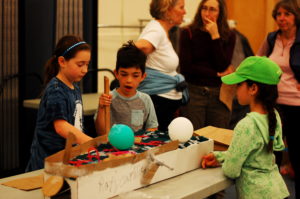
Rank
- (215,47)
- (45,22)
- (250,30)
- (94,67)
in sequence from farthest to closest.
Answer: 1. (250,30)
2. (94,67)
3. (45,22)
4. (215,47)

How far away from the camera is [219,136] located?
79.4 inches

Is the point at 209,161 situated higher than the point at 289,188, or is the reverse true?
the point at 209,161

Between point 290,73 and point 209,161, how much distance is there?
144cm

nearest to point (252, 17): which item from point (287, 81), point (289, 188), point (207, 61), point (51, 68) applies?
point (289, 188)

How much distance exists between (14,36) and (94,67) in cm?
78

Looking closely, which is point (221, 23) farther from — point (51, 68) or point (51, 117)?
point (51, 117)

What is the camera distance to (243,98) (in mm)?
1794

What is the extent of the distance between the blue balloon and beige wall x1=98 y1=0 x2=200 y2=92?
3056 millimetres

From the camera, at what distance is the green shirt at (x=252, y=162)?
1.66m

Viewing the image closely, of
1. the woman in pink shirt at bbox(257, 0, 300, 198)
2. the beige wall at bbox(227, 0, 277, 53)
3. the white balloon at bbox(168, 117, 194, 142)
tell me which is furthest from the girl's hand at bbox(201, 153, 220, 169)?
the beige wall at bbox(227, 0, 277, 53)

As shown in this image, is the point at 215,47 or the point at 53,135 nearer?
the point at 53,135

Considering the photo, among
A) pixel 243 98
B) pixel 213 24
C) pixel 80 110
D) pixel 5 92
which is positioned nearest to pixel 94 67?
pixel 5 92

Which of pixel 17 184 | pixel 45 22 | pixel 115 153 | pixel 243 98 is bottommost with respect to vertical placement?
pixel 17 184

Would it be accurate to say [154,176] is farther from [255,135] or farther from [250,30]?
[250,30]
